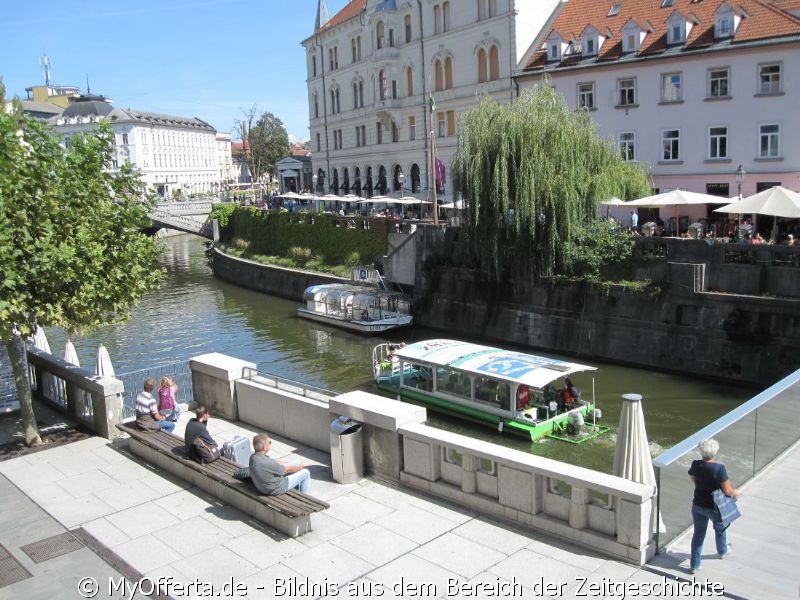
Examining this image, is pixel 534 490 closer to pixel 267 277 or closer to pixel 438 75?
pixel 267 277

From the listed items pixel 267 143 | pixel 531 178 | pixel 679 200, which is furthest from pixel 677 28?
pixel 267 143

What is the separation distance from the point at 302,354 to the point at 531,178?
1185 cm

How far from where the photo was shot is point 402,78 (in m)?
56.8

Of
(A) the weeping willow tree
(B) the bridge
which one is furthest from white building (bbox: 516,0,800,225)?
(B) the bridge

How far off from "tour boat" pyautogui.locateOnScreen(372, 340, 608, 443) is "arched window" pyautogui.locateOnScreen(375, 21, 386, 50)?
39.7 meters

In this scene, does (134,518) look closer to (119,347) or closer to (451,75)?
(119,347)

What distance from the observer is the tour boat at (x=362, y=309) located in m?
36.1

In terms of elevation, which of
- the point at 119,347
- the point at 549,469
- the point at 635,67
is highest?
the point at 635,67

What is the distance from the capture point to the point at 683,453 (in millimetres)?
8438

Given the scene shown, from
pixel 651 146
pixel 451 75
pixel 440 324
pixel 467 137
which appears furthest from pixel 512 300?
pixel 451 75

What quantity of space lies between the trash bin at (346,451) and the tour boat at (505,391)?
958 centimetres

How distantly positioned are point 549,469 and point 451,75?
46.3m

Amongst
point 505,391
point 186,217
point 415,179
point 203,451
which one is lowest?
point 505,391

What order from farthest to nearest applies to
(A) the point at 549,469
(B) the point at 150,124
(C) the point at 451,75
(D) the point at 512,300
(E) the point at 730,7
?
(B) the point at 150,124 → (C) the point at 451,75 → (E) the point at 730,7 → (D) the point at 512,300 → (A) the point at 549,469
